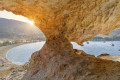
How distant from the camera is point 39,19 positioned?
15.0 feet

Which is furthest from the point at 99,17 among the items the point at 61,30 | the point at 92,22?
the point at 61,30

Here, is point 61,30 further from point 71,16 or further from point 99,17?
point 99,17

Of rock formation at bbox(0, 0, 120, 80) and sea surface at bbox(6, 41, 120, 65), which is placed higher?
rock formation at bbox(0, 0, 120, 80)

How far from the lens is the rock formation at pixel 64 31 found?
3506 millimetres

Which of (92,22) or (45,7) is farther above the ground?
(45,7)

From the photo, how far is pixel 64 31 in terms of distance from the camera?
188 inches

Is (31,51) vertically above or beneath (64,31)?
beneath

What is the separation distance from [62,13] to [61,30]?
796 millimetres

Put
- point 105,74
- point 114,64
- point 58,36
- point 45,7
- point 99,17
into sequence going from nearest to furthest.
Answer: point 105,74, point 45,7, point 114,64, point 58,36, point 99,17

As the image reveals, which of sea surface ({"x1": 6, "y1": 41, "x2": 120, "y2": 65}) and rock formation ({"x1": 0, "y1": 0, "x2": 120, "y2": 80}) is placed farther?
sea surface ({"x1": 6, "y1": 41, "x2": 120, "y2": 65})

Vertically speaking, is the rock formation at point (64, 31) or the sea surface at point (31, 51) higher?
the rock formation at point (64, 31)

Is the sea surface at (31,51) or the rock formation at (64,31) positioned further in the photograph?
the sea surface at (31,51)

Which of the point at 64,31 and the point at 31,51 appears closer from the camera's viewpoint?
the point at 64,31

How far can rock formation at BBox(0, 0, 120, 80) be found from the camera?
138 inches
